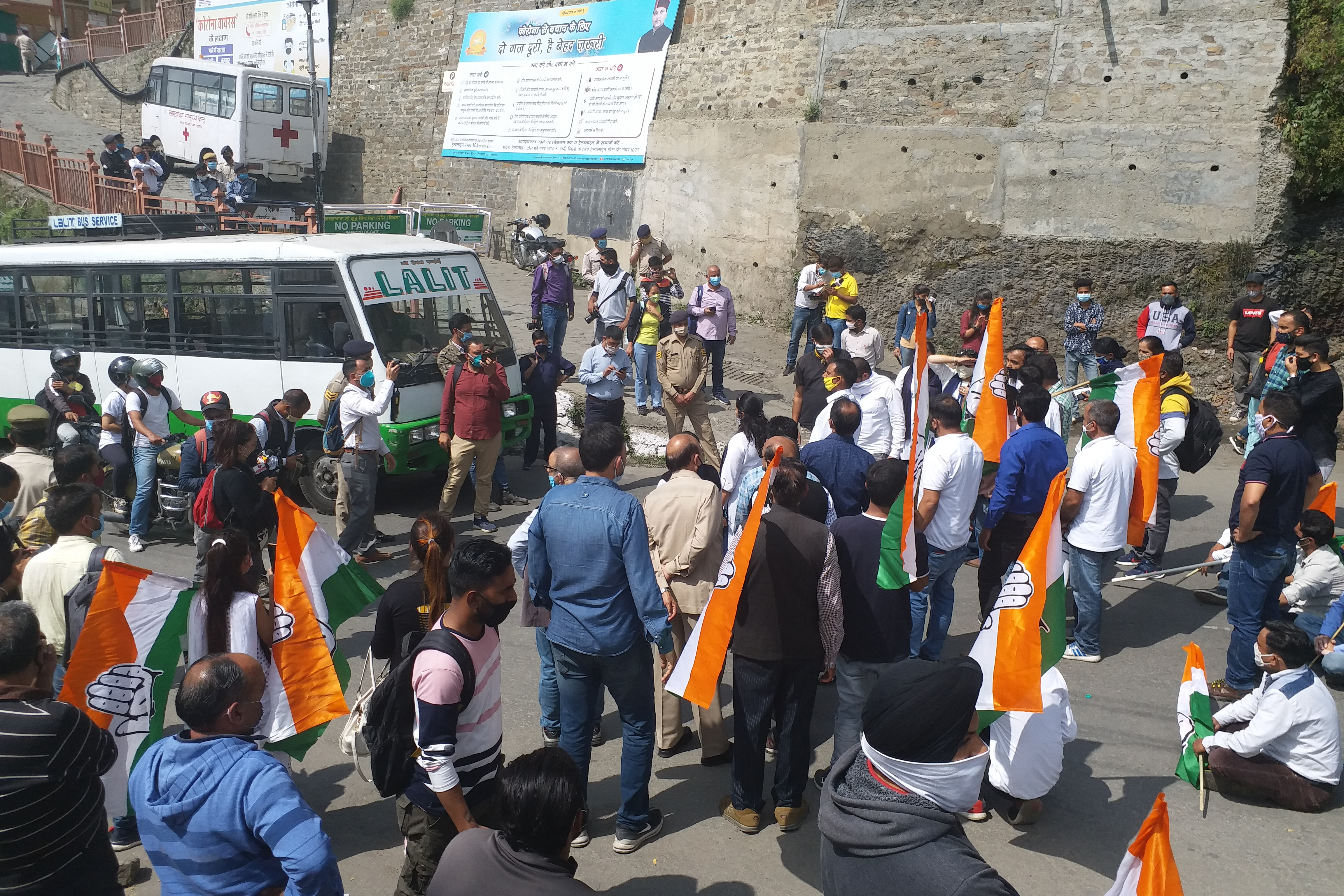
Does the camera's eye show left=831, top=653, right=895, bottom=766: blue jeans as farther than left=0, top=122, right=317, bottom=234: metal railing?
No

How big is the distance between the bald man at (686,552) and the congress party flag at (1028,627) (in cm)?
132

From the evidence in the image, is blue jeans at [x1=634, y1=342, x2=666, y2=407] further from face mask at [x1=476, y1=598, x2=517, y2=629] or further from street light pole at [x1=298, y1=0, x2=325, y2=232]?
street light pole at [x1=298, y1=0, x2=325, y2=232]

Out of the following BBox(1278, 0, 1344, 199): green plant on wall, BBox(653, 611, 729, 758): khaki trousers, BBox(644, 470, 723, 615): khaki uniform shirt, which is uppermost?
BBox(1278, 0, 1344, 199): green plant on wall

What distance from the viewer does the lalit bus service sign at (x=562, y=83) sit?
18047 millimetres

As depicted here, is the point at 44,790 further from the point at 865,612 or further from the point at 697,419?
the point at 697,419

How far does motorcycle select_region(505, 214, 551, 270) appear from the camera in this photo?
18.6 metres

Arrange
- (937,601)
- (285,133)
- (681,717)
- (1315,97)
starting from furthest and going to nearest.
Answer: (285,133) → (1315,97) → (937,601) → (681,717)

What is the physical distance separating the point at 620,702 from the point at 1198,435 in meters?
5.63

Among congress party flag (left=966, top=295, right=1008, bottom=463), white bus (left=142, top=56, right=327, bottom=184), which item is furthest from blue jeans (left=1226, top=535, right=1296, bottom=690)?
white bus (left=142, top=56, right=327, bottom=184)

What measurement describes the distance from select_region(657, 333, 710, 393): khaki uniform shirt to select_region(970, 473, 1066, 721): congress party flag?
5548mm

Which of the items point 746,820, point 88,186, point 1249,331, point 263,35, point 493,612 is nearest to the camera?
point 493,612

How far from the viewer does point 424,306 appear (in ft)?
31.1

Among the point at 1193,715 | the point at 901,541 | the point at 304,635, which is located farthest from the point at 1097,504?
the point at 304,635

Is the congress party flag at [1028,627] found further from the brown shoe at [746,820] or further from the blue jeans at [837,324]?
the blue jeans at [837,324]
